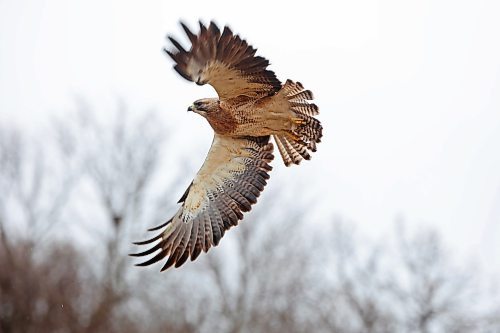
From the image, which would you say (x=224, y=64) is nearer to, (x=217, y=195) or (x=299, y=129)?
(x=299, y=129)

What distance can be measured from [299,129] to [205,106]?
3.78ft

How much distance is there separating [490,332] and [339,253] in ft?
37.0

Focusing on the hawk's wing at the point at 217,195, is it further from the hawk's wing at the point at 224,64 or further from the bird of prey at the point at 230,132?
the hawk's wing at the point at 224,64

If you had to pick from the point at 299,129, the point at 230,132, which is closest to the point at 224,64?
the point at 230,132

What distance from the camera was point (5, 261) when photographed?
28.4 meters

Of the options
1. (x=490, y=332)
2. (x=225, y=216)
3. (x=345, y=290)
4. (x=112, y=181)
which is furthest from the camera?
(x=345, y=290)

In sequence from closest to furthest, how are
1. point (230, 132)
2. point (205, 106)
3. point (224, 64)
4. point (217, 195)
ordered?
1. point (224, 64)
2. point (205, 106)
3. point (230, 132)
4. point (217, 195)

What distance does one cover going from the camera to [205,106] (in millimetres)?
10641

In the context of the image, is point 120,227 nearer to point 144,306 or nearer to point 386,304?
point 144,306

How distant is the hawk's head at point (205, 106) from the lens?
34.8ft

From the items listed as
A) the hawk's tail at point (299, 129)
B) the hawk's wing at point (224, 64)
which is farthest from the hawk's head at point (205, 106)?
the hawk's tail at point (299, 129)

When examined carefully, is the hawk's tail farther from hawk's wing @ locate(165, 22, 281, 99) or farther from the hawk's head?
the hawk's head

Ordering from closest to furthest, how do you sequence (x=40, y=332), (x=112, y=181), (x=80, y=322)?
(x=40, y=332), (x=80, y=322), (x=112, y=181)

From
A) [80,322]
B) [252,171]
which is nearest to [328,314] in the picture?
[80,322]
